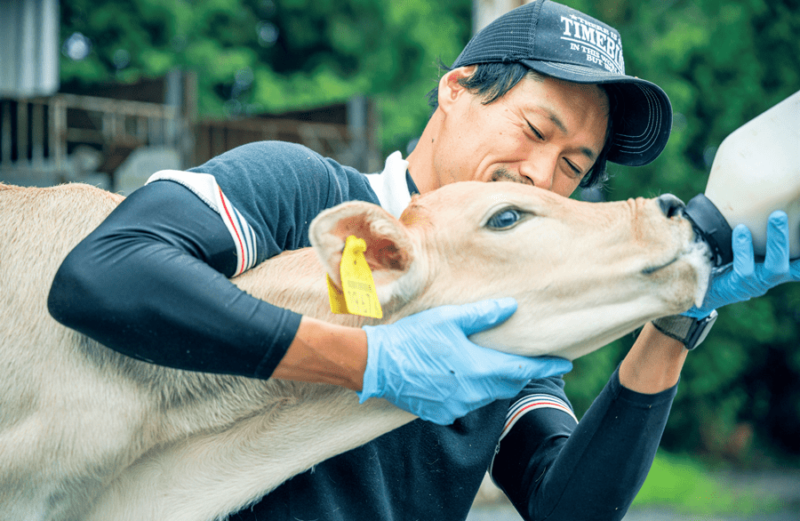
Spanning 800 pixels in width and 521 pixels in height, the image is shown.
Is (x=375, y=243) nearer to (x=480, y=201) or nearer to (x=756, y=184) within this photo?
(x=480, y=201)

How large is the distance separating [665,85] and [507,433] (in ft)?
31.1

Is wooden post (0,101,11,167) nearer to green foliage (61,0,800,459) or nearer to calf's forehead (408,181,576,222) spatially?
green foliage (61,0,800,459)

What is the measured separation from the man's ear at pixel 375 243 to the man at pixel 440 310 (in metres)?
0.12

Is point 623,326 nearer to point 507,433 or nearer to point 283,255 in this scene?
point 507,433

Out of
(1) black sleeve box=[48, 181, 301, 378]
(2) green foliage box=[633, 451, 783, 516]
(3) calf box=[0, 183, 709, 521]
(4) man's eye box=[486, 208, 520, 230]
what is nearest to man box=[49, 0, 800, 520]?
(1) black sleeve box=[48, 181, 301, 378]

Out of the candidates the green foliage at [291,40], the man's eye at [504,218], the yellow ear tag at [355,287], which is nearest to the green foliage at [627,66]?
the green foliage at [291,40]

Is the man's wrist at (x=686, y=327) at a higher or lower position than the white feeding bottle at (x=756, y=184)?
lower

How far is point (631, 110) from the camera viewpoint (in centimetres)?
271

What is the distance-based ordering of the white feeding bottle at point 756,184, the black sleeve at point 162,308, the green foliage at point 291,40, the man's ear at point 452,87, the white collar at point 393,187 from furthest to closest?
the green foliage at point 291,40 → the man's ear at point 452,87 → the white collar at point 393,187 → the white feeding bottle at point 756,184 → the black sleeve at point 162,308

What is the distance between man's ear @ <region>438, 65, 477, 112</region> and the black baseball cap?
0.04 metres

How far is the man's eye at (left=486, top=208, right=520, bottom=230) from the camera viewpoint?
2.04 metres

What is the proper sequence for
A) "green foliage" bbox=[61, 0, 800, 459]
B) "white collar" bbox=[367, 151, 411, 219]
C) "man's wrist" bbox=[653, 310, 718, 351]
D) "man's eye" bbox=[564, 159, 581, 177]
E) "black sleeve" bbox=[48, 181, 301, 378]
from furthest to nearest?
"green foliage" bbox=[61, 0, 800, 459] → "man's eye" bbox=[564, 159, 581, 177] → "white collar" bbox=[367, 151, 411, 219] → "man's wrist" bbox=[653, 310, 718, 351] → "black sleeve" bbox=[48, 181, 301, 378]

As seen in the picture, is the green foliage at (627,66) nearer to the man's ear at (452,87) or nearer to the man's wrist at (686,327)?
the man's ear at (452,87)

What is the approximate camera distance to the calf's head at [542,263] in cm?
193
